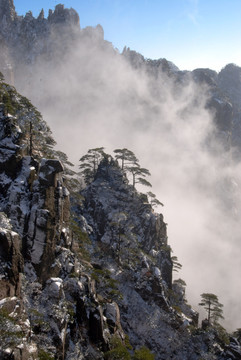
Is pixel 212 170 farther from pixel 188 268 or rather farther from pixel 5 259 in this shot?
pixel 5 259

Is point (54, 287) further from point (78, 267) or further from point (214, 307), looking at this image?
point (214, 307)

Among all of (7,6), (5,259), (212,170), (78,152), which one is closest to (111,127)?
(78,152)

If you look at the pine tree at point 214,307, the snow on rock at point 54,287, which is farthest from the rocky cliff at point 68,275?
the pine tree at point 214,307

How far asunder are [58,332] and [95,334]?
6662 mm

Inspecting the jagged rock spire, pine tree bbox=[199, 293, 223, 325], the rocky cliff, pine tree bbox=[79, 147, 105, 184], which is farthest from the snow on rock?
the jagged rock spire

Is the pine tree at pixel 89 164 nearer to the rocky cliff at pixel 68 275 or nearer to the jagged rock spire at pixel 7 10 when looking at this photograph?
the rocky cliff at pixel 68 275

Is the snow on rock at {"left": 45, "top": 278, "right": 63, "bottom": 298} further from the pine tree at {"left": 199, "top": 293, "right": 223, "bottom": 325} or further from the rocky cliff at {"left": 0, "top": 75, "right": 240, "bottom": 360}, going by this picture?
the pine tree at {"left": 199, "top": 293, "right": 223, "bottom": 325}

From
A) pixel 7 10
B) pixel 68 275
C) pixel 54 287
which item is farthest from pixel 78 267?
pixel 7 10

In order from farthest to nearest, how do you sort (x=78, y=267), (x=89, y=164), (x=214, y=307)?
(x=89, y=164), (x=214, y=307), (x=78, y=267)

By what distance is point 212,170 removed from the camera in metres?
183

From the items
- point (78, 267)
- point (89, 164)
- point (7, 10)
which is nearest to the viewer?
point (78, 267)

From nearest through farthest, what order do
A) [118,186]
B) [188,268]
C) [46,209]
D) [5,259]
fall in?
[5,259]
[46,209]
[118,186]
[188,268]

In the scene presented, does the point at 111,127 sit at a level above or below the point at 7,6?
below

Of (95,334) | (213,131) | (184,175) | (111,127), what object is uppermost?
(213,131)
